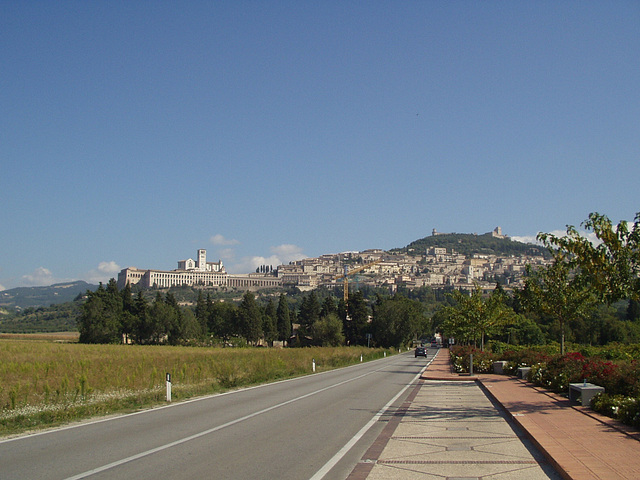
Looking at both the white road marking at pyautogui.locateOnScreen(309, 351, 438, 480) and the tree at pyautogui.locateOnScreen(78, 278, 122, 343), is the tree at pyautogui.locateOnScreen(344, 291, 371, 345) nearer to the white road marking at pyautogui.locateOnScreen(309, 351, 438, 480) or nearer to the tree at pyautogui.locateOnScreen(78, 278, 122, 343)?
the tree at pyautogui.locateOnScreen(78, 278, 122, 343)

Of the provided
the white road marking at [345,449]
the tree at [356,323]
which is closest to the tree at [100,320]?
the tree at [356,323]

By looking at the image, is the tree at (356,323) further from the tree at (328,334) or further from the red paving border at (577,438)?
the red paving border at (577,438)

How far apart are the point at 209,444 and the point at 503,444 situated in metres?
5.24

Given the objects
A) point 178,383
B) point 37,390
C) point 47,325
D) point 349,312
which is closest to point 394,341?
point 349,312

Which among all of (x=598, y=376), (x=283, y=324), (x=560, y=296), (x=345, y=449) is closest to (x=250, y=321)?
(x=283, y=324)

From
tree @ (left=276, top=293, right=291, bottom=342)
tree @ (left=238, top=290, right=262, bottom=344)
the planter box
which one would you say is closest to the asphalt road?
the planter box

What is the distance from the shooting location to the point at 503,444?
10.5 m

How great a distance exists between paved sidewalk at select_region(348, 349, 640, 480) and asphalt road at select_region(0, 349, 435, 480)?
0.62 meters

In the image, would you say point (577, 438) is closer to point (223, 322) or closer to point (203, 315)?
point (223, 322)

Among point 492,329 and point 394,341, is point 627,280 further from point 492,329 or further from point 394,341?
point 394,341

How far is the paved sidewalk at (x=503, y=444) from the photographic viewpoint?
8.18m

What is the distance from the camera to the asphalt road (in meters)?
8.53

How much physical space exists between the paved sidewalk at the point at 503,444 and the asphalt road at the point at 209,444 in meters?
0.62

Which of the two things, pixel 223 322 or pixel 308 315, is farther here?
pixel 308 315
